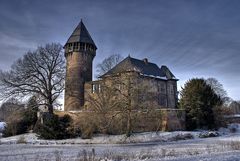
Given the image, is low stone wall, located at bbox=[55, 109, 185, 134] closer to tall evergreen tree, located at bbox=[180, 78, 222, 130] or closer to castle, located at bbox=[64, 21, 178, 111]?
tall evergreen tree, located at bbox=[180, 78, 222, 130]

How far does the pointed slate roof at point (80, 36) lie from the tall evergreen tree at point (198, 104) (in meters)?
18.9

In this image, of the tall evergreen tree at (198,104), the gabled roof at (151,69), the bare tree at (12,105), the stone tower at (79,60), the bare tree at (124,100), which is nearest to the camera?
the bare tree at (124,100)

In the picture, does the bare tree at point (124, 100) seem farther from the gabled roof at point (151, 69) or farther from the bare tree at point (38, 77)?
the gabled roof at point (151, 69)

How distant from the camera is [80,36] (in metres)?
44.7

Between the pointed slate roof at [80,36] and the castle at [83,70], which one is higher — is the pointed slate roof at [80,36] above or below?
above

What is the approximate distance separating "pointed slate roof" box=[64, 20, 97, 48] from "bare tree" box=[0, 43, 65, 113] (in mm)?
11231

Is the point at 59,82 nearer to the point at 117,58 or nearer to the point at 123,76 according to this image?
the point at 123,76

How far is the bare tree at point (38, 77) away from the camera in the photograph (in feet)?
100

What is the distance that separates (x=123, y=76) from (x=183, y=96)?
1387cm

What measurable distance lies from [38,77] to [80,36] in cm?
1512

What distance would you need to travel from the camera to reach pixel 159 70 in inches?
2005

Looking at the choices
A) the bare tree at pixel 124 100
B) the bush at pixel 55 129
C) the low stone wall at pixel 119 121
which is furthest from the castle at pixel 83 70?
the bare tree at pixel 124 100

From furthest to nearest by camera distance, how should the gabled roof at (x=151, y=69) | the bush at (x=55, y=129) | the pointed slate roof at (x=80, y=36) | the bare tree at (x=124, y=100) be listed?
the gabled roof at (x=151, y=69)
the pointed slate roof at (x=80, y=36)
the bush at (x=55, y=129)
the bare tree at (x=124, y=100)

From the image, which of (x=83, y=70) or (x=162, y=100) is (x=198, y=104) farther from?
(x=83, y=70)
